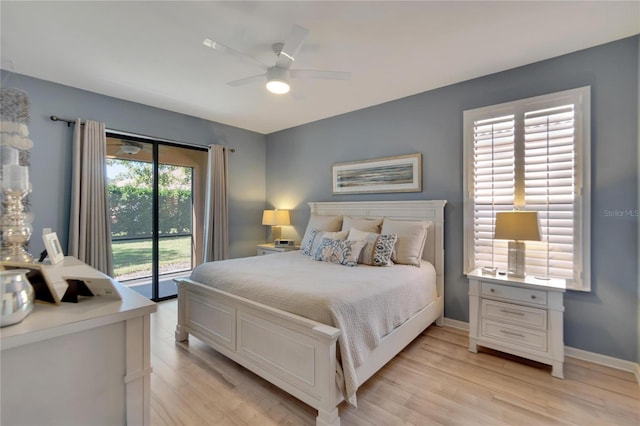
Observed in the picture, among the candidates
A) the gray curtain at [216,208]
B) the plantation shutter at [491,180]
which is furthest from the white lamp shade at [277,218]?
the plantation shutter at [491,180]

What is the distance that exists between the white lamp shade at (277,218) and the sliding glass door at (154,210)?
3.27 feet

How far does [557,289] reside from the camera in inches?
87.0

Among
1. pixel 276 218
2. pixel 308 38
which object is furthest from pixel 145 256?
pixel 308 38

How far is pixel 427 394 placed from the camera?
200 centimetres

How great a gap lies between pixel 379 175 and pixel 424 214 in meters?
0.81

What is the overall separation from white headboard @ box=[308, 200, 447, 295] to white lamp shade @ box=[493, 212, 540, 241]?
70 centimetres

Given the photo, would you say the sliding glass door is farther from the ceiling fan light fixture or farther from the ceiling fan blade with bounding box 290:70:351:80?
the ceiling fan blade with bounding box 290:70:351:80

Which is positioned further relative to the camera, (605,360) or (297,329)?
(605,360)

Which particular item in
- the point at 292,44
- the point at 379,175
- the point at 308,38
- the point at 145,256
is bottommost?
the point at 145,256

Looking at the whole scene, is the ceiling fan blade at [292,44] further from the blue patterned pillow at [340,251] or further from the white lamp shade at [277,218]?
the white lamp shade at [277,218]

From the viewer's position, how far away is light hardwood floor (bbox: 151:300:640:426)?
1774mm

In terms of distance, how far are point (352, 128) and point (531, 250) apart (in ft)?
8.40

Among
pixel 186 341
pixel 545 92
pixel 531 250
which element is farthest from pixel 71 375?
pixel 545 92

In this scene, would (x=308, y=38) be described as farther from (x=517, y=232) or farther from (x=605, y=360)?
(x=605, y=360)
